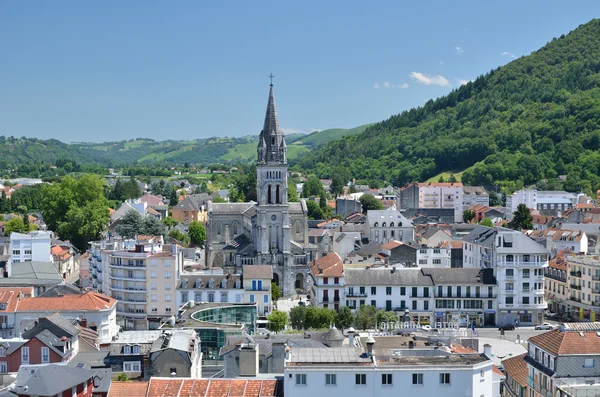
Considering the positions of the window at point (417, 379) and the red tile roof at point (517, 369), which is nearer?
the window at point (417, 379)

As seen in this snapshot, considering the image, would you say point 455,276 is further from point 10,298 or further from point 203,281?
point 10,298

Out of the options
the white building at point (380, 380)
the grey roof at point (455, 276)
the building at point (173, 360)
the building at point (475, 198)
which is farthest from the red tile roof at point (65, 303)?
the building at point (475, 198)

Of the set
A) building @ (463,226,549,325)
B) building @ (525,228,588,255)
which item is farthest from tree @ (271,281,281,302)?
building @ (525,228,588,255)

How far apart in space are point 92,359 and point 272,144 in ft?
156

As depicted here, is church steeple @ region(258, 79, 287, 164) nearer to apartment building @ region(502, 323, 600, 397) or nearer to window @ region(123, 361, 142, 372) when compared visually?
window @ region(123, 361, 142, 372)

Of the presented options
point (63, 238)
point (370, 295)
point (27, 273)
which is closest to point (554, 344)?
point (370, 295)

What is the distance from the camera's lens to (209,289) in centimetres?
7150

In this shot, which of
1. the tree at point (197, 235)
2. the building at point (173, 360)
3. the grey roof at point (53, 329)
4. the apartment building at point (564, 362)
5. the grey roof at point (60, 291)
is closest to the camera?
the apartment building at point (564, 362)

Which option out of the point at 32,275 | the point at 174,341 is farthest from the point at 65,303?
the point at 174,341

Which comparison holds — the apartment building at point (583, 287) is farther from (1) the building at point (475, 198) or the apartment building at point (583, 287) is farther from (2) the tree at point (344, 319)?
(1) the building at point (475, 198)

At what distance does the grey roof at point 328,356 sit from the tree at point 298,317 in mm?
30351

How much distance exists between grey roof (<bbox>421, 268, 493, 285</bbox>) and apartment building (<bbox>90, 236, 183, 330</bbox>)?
21.6 metres

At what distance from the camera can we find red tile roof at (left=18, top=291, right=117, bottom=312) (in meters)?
63.3

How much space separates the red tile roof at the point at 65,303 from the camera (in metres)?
63.3
